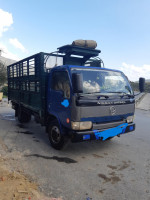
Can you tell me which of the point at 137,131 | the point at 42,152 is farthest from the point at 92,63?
the point at 42,152

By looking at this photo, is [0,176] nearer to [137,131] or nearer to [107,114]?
[107,114]

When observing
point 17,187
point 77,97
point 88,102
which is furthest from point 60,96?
point 17,187

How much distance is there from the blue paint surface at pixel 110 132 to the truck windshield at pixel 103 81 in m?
0.90

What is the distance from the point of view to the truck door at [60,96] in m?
4.00

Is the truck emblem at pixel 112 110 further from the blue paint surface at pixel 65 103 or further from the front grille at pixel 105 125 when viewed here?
the blue paint surface at pixel 65 103

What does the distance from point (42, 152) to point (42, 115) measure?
1106 mm

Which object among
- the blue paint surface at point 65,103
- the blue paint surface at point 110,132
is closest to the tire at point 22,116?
the blue paint surface at point 65,103

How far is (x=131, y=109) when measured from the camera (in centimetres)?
462

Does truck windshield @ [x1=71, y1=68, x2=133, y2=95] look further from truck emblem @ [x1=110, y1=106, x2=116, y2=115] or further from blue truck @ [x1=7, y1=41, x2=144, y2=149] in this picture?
truck emblem @ [x1=110, y1=106, x2=116, y2=115]

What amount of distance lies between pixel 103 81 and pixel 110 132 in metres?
1.29

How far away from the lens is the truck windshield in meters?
4.07

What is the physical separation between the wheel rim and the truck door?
377mm

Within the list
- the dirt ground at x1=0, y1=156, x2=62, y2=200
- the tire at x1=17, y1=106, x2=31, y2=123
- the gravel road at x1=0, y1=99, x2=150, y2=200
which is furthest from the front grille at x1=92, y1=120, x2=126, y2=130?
the tire at x1=17, y1=106, x2=31, y2=123

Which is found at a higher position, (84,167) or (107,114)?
(107,114)
